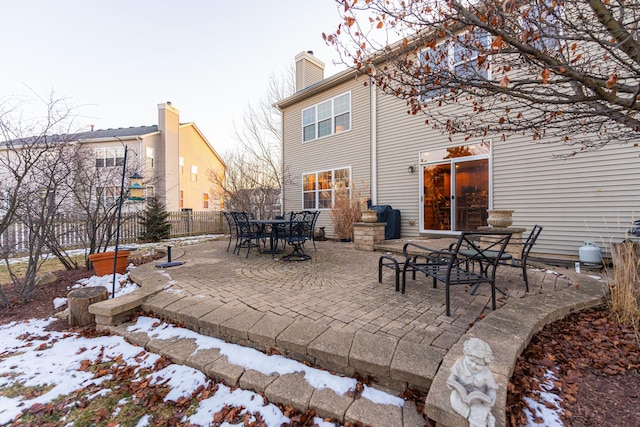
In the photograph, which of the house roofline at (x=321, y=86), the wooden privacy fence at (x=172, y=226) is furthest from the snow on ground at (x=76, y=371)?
the house roofline at (x=321, y=86)

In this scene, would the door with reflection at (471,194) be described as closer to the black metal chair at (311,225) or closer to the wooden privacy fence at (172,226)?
the black metal chair at (311,225)

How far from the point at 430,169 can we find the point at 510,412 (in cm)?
625

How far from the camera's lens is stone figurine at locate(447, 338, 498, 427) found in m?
1.17

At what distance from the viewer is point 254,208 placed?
11.3 metres

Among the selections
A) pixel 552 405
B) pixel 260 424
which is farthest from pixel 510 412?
pixel 260 424

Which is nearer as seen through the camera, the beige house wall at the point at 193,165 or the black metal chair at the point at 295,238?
the black metal chair at the point at 295,238

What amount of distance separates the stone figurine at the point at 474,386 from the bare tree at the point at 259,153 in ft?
34.3

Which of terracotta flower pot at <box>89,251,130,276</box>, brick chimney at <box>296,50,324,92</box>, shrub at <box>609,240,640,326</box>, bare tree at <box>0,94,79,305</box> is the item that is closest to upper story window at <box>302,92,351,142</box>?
brick chimney at <box>296,50,324,92</box>

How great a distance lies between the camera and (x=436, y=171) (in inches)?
270

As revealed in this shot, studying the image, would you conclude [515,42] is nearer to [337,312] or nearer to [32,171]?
[337,312]

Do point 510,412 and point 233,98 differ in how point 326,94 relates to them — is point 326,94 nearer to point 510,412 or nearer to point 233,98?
point 233,98

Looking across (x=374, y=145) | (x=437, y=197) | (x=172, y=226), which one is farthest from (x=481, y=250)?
(x=172, y=226)

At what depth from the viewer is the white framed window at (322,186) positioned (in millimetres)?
8891

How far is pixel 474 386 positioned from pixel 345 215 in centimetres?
659
